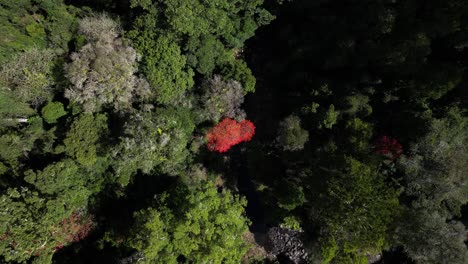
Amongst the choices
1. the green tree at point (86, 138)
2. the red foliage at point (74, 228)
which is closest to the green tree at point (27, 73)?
the green tree at point (86, 138)

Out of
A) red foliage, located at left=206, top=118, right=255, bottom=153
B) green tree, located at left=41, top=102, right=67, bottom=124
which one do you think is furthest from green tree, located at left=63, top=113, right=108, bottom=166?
red foliage, located at left=206, top=118, right=255, bottom=153

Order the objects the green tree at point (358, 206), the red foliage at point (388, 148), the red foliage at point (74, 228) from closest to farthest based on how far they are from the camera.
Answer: the green tree at point (358, 206) < the red foliage at point (388, 148) < the red foliage at point (74, 228)

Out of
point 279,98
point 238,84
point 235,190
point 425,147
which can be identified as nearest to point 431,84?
point 425,147

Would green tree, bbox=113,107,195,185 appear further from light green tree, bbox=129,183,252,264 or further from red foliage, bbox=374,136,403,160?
red foliage, bbox=374,136,403,160

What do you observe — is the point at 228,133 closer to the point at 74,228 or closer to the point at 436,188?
the point at 74,228

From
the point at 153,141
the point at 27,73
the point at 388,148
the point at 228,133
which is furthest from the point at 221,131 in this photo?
the point at 27,73

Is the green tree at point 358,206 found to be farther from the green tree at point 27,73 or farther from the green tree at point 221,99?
the green tree at point 27,73

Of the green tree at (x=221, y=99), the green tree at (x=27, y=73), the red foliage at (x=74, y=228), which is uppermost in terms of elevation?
the green tree at (x=221, y=99)
